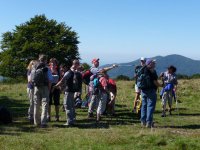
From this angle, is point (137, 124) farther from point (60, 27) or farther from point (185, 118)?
point (60, 27)

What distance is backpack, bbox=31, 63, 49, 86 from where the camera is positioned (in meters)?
13.1

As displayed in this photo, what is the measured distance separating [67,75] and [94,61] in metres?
2.50

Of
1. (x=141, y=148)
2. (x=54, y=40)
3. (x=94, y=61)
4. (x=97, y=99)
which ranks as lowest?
(x=141, y=148)

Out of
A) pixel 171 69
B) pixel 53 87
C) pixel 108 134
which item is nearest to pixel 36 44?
pixel 171 69

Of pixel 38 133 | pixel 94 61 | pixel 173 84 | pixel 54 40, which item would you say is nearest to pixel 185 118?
pixel 173 84

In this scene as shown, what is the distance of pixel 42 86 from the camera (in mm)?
13258

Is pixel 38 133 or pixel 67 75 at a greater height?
pixel 67 75

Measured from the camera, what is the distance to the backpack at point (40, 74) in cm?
1305

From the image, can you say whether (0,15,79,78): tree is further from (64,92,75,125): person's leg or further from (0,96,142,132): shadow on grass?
(64,92,75,125): person's leg

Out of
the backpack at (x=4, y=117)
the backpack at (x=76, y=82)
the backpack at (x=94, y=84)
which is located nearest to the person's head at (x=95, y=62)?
the backpack at (x=94, y=84)

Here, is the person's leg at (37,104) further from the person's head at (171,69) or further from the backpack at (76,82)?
the person's head at (171,69)

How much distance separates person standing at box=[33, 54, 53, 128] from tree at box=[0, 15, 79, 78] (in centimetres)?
6744

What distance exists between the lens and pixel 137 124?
14328mm

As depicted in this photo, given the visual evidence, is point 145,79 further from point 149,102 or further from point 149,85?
point 149,102
